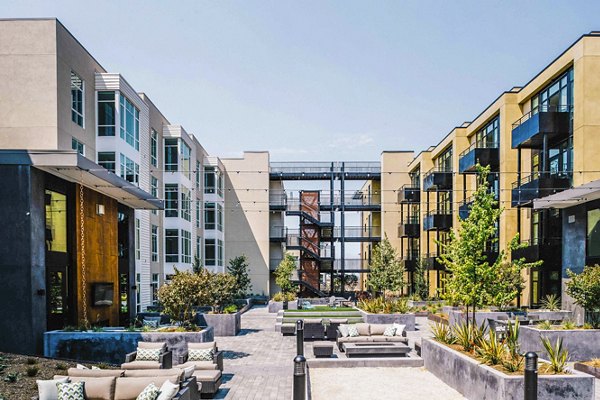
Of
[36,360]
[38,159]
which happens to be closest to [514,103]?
[38,159]

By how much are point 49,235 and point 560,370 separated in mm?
14646

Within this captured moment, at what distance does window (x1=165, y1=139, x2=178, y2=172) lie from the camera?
32.8 m

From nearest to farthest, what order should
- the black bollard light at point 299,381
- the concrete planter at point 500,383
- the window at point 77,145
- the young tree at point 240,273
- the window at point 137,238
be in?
the black bollard light at point 299,381, the concrete planter at point 500,383, the window at point 77,145, the window at point 137,238, the young tree at point 240,273

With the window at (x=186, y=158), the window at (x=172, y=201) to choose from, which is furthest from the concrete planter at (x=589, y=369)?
the window at (x=186, y=158)

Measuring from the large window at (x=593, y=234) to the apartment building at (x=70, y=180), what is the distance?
1864 cm

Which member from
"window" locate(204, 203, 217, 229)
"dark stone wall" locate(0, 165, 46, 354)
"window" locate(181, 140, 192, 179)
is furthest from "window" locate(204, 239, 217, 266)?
"dark stone wall" locate(0, 165, 46, 354)

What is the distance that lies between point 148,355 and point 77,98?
13.2 m

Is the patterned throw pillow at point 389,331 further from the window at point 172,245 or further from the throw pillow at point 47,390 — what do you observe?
the window at point 172,245

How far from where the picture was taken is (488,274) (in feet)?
45.6

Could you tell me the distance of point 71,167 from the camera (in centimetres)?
1409

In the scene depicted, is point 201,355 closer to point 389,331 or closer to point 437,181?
point 389,331

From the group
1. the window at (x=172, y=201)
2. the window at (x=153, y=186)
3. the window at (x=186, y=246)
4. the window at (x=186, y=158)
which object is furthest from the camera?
the window at (x=186, y=158)

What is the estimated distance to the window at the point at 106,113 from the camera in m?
22.6

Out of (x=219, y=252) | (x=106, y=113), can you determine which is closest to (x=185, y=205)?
(x=219, y=252)
